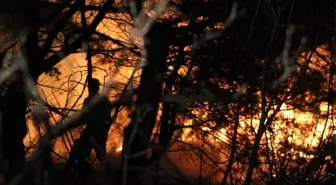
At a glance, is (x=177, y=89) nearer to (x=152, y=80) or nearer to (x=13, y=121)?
(x=152, y=80)

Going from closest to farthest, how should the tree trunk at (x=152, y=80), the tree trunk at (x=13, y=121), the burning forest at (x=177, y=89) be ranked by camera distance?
1. the burning forest at (x=177, y=89)
2. the tree trunk at (x=152, y=80)
3. the tree trunk at (x=13, y=121)

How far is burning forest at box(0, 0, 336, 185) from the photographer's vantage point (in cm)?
432

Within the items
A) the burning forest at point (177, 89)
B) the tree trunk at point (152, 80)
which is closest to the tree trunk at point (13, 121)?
the burning forest at point (177, 89)

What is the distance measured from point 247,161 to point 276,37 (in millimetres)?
969

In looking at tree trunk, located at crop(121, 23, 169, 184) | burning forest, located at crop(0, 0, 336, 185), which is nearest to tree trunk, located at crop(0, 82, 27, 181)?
burning forest, located at crop(0, 0, 336, 185)

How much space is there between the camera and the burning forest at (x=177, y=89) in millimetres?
4316

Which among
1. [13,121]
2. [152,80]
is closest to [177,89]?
[152,80]

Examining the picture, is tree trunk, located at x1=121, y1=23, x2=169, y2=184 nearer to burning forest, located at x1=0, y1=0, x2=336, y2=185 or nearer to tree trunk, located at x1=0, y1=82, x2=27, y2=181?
burning forest, located at x1=0, y1=0, x2=336, y2=185

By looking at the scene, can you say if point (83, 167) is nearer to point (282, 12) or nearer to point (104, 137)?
point (104, 137)

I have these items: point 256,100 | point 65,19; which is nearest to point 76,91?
point 65,19

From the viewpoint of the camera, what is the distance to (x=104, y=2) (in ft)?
20.1

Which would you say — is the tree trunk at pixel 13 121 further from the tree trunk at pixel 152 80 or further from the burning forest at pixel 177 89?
the tree trunk at pixel 152 80

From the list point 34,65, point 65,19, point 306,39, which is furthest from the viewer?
point 65,19

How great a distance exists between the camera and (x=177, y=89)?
5.67m
